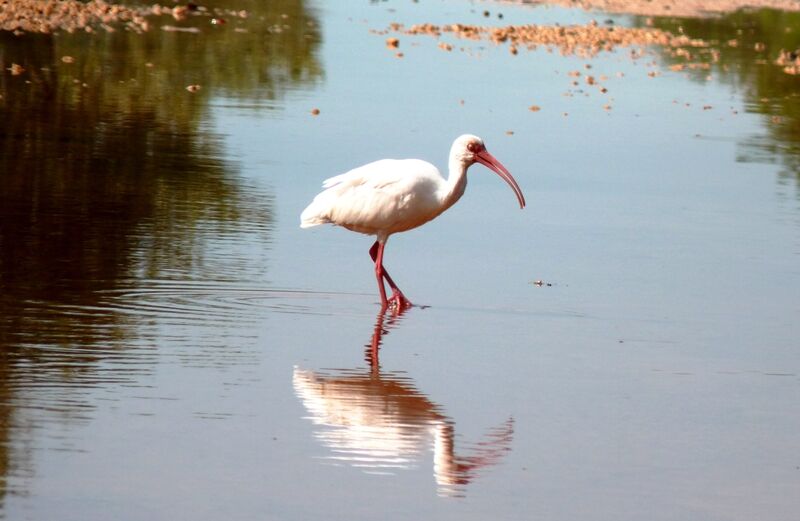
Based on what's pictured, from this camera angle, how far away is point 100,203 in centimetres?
1325

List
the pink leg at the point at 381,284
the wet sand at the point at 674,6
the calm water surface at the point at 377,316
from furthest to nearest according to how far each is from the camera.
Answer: the wet sand at the point at 674,6 < the pink leg at the point at 381,284 < the calm water surface at the point at 377,316

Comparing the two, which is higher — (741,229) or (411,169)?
(411,169)

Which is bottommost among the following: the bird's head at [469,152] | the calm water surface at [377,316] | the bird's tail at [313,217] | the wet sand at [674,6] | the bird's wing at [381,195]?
the wet sand at [674,6]


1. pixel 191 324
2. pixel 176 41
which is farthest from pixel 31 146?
pixel 176 41

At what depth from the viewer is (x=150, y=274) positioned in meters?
11.0

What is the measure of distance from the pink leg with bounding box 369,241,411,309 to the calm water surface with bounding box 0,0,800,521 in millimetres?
119

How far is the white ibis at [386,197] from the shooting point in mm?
11367

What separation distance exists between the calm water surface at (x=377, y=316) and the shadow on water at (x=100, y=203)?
1.5 inches

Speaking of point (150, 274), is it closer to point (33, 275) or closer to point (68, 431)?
point (33, 275)

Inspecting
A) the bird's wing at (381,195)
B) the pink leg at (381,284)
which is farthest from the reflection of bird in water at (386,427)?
the bird's wing at (381,195)

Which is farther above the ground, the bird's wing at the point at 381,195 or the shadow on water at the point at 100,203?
the bird's wing at the point at 381,195

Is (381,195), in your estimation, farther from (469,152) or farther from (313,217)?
(469,152)

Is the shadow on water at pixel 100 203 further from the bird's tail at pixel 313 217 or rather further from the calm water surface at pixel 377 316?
the bird's tail at pixel 313 217

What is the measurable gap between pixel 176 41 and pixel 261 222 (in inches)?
527
